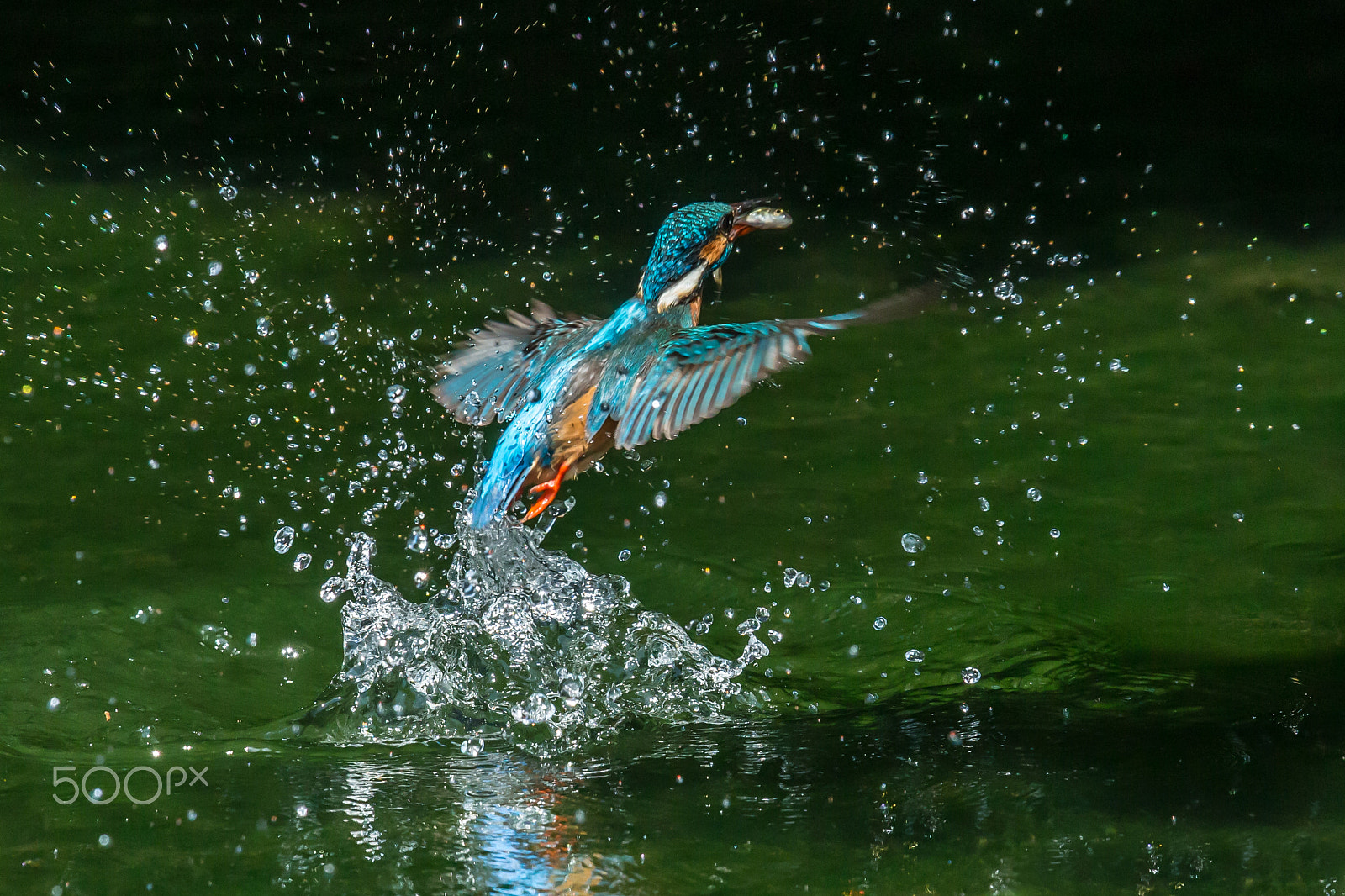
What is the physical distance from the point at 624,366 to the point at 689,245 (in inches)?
9.3

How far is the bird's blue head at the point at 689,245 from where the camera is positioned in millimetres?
1907

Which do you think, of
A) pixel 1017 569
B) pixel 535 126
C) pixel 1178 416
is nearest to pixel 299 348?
pixel 535 126

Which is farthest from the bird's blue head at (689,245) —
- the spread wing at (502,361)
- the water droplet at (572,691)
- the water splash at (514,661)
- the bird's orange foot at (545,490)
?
the water droplet at (572,691)

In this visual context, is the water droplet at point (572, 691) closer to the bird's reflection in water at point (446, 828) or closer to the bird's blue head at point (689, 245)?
the bird's reflection in water at point (446, 828)

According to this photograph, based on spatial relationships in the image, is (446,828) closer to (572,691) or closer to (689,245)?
(572,691)

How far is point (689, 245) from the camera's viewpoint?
191 centimetres

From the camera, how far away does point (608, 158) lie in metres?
3.47

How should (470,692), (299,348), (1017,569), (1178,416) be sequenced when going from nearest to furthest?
(470,692)
(1017,569)
(1178,416)
(299,348)

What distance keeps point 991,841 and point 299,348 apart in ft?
7.78

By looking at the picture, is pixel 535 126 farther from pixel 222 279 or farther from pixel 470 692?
pixel 470 692

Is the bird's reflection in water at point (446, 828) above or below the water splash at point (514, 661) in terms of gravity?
below

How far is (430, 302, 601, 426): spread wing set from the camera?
79.6 inches

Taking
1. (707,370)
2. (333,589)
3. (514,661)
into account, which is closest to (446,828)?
(514,661)

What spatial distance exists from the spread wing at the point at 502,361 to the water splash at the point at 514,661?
7.8 inches
